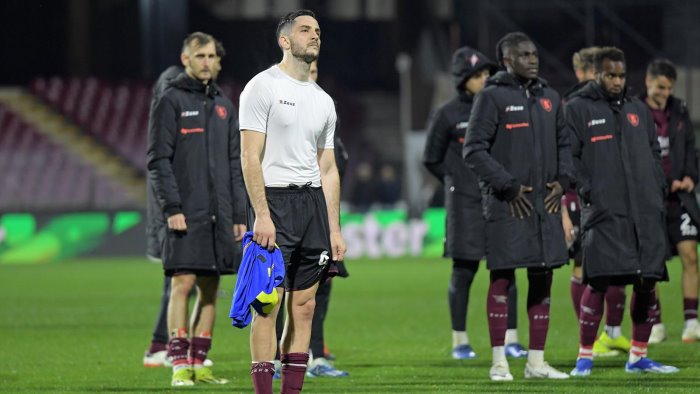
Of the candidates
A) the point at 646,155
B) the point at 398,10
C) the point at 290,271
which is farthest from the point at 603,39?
the point at 290,271

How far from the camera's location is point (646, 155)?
8.37 m

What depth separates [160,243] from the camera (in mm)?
8484

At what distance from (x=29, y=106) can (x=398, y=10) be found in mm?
9524

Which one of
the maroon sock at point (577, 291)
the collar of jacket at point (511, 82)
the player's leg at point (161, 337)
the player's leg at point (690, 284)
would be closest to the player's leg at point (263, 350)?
the collar of jacket at point (511, 82)

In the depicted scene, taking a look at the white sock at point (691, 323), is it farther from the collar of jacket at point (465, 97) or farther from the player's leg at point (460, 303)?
the collar of jacket at point (465, 97)

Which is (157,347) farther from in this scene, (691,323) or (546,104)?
(691,323)

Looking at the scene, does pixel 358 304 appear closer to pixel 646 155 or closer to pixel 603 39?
pixel 646 155

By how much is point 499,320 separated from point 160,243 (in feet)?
7.29

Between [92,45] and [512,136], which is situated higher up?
[92,45]

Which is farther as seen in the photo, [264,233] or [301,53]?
[301,53]

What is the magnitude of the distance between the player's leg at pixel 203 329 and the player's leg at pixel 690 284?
12.6 ft

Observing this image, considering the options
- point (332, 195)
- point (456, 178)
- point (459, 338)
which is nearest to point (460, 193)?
point (456, 178)

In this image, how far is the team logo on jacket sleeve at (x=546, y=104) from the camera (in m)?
8.14

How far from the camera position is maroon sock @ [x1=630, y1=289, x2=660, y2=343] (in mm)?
8383
